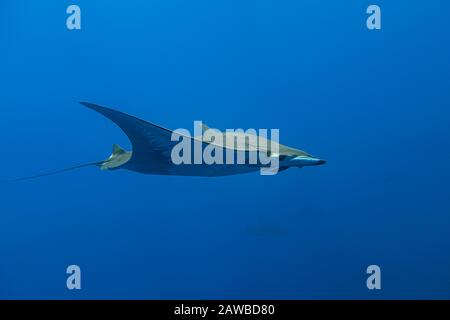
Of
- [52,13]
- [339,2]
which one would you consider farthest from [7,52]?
[339,2]

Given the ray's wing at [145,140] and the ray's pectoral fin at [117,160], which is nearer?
the ray's wing at [145,140]

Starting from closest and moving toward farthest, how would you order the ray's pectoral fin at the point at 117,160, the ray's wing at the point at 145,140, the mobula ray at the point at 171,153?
the ray's wing at the point at 145,140, the mobula ray at the point at 171,153, the ray's pectoral fin at the point at 117,160

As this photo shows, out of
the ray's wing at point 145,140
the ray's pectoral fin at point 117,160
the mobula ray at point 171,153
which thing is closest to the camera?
the ray's wing at point 145,140

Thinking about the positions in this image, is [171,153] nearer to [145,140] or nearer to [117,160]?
[145,140]

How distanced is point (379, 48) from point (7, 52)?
7.11 m

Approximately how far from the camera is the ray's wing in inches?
115

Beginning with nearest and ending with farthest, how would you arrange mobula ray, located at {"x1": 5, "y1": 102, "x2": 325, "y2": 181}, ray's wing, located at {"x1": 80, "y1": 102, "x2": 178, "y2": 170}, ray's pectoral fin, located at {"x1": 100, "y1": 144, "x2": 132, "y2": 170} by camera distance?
1. ray's wing, located at {"x1": 80, "y1": 102, "x2": 178, "y2": 170}
2. mobula ray, located at {"x1": 5, "y1": 102, "x2": 325, "y2": 181}
3. ray's pectoral fin, located at {"x1": 100, "y1": 144, "x2": 132, "y2": 170}

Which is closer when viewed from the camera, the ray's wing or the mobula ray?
the ray's wing

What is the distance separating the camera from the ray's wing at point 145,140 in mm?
2922

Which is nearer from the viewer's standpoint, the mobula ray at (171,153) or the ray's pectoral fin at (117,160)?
the mobula ray at (171,153)

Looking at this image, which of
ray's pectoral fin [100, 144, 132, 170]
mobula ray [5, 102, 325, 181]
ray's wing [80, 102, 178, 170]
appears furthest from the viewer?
ray's pectoral fin [100, 144, 132, 170]

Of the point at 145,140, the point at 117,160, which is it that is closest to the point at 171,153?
the point at 145,140

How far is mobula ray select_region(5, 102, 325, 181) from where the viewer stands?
307 centimetres

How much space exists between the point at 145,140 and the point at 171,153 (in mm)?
262
